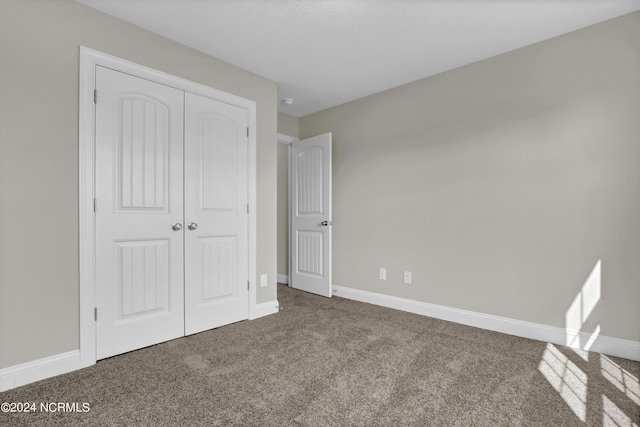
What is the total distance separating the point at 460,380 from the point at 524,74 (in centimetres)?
243

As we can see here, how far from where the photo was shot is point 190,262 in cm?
267

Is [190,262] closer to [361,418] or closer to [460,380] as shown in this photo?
[361,418]

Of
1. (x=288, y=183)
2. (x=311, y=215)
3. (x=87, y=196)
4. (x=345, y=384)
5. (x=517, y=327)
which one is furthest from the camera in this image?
(x=288, y=183)

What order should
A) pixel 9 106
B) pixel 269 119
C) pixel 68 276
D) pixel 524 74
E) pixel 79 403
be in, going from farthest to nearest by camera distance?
pixel 269 119 < pixel 524 74 < pixel 68 276 < pixel 9 106 < pixel 79 403

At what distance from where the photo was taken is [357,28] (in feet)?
7.87

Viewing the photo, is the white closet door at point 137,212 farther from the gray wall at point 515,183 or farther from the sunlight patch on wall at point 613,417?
the sunlight patch on wall at point 613,417

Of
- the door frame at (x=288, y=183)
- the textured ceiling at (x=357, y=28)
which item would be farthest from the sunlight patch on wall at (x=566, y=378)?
the door frame at (x=288, y=183)

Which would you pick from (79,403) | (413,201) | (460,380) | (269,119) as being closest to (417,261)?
(413,201)

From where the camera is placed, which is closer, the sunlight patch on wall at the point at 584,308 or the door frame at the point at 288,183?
the sunlight patch on wall at the point at 584,308

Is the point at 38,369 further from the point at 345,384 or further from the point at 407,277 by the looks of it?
the point at 407,277

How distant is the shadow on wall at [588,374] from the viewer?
1604mm

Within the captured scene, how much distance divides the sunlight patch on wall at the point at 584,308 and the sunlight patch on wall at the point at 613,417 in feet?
2.62

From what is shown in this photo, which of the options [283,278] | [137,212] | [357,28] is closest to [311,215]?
[283,278]

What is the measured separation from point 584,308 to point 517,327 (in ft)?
1.63
